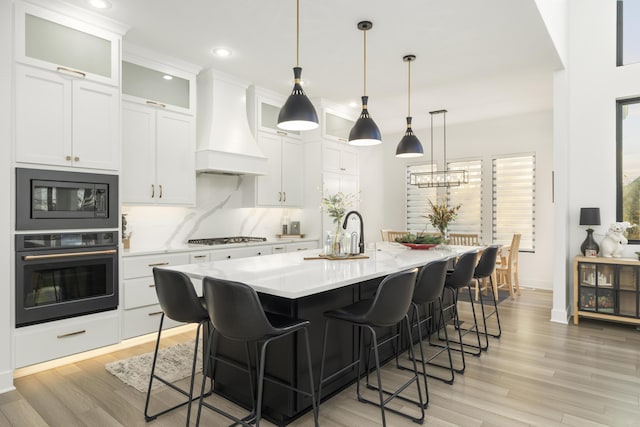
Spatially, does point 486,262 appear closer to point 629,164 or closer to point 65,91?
point 629,164

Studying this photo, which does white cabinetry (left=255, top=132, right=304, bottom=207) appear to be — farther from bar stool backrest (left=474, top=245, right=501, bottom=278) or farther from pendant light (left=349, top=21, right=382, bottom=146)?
bar stool backrest (left=474, top=245, right=501, bottom=278)

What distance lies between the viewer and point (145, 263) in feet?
11.8

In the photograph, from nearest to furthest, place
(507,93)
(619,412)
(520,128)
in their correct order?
1. (619,412)
2. (507,93)
3. (520,128)

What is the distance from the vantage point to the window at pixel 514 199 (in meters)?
6.25

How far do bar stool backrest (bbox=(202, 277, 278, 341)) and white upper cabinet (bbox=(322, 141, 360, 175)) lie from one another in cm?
390

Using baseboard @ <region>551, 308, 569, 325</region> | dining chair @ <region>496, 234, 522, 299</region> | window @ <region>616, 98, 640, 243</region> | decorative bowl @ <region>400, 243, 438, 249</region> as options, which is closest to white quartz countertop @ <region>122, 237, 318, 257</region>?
decorative bowl @ <region>400, 243, 438, 249</region>

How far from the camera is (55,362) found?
3135 millimetres

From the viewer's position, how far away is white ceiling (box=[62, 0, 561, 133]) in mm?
3070

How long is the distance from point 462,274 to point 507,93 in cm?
331

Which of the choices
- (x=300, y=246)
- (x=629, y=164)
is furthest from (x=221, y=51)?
(x=629, y=164)

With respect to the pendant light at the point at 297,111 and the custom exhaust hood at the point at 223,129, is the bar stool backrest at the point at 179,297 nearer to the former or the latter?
the pendant light at the point at 297,111

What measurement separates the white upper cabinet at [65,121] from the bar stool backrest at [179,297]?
159 centimetres

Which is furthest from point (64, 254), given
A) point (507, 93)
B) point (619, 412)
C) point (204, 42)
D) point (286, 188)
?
point (507, 93)

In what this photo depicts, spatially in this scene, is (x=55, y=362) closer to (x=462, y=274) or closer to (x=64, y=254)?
(x=64, y=254)
